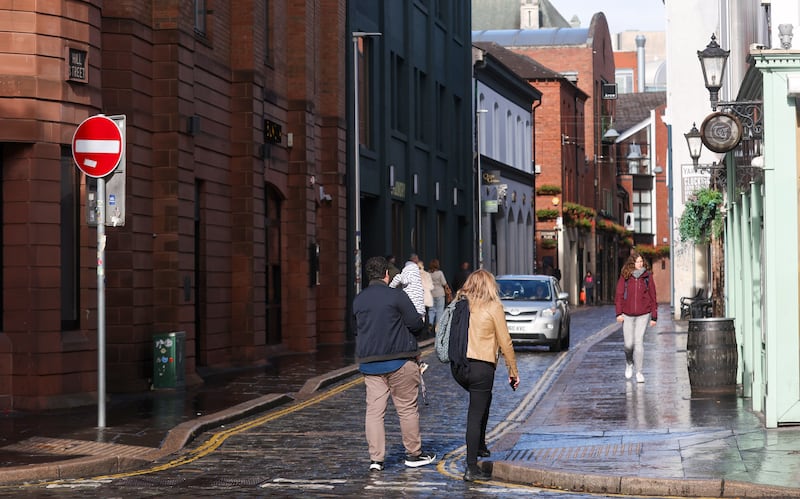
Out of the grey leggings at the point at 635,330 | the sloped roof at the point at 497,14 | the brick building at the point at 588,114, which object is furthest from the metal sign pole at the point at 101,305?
the sloped roof at the point at 497,14

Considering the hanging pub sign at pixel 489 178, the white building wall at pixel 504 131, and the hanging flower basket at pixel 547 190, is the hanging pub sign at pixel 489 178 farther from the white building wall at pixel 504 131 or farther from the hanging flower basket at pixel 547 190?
the hanging flower basket at pixel 547 190

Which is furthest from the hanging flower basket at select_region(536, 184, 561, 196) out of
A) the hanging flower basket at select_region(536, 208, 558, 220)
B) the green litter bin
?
the green litter bin

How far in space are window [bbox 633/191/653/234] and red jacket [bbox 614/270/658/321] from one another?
8092 cm

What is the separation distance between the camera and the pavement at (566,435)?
37.2ft

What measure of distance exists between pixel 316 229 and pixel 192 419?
15.6m

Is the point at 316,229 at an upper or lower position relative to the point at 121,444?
upper

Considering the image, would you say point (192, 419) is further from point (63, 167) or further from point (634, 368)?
point (634, 368)

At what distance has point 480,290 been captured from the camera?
12.4m

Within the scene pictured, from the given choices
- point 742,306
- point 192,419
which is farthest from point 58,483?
point 742,306

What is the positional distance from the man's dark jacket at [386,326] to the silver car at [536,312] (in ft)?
55.1

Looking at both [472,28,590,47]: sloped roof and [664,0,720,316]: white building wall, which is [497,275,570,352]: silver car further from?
[472,28,590,47]: sloped roof

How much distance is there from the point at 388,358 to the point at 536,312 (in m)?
17.5

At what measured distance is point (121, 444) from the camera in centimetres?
1404

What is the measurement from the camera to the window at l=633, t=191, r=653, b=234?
335 ft
